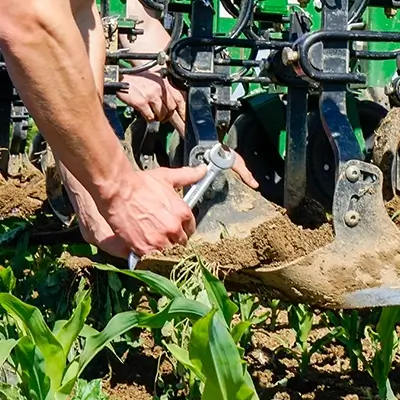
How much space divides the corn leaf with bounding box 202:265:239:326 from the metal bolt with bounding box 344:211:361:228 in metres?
0.30

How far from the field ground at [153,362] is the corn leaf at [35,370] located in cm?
80

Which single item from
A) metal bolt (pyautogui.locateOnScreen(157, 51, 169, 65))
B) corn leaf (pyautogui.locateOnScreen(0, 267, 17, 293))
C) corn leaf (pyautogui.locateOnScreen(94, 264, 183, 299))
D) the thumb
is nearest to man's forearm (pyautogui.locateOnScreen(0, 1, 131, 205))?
the thumb

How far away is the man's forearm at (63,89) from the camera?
1947mm

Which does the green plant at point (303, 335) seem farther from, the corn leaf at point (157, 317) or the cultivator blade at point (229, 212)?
the corn leaf at point (157, 317)

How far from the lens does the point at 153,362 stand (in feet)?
12.5

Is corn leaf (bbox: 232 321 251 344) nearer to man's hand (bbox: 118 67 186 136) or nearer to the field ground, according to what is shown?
the field ground

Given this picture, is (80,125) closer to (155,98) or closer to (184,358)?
(184,358)

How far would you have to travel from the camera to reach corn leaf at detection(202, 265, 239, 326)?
234 centimetres

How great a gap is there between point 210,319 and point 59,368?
0.51 m

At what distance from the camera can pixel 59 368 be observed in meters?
2.43

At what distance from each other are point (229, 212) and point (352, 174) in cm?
32

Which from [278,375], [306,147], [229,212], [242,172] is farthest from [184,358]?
[278,375]

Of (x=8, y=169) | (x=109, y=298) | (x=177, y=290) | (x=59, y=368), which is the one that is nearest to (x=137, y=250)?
(x=177, y=290)

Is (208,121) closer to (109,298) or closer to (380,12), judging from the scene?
(109,298)
